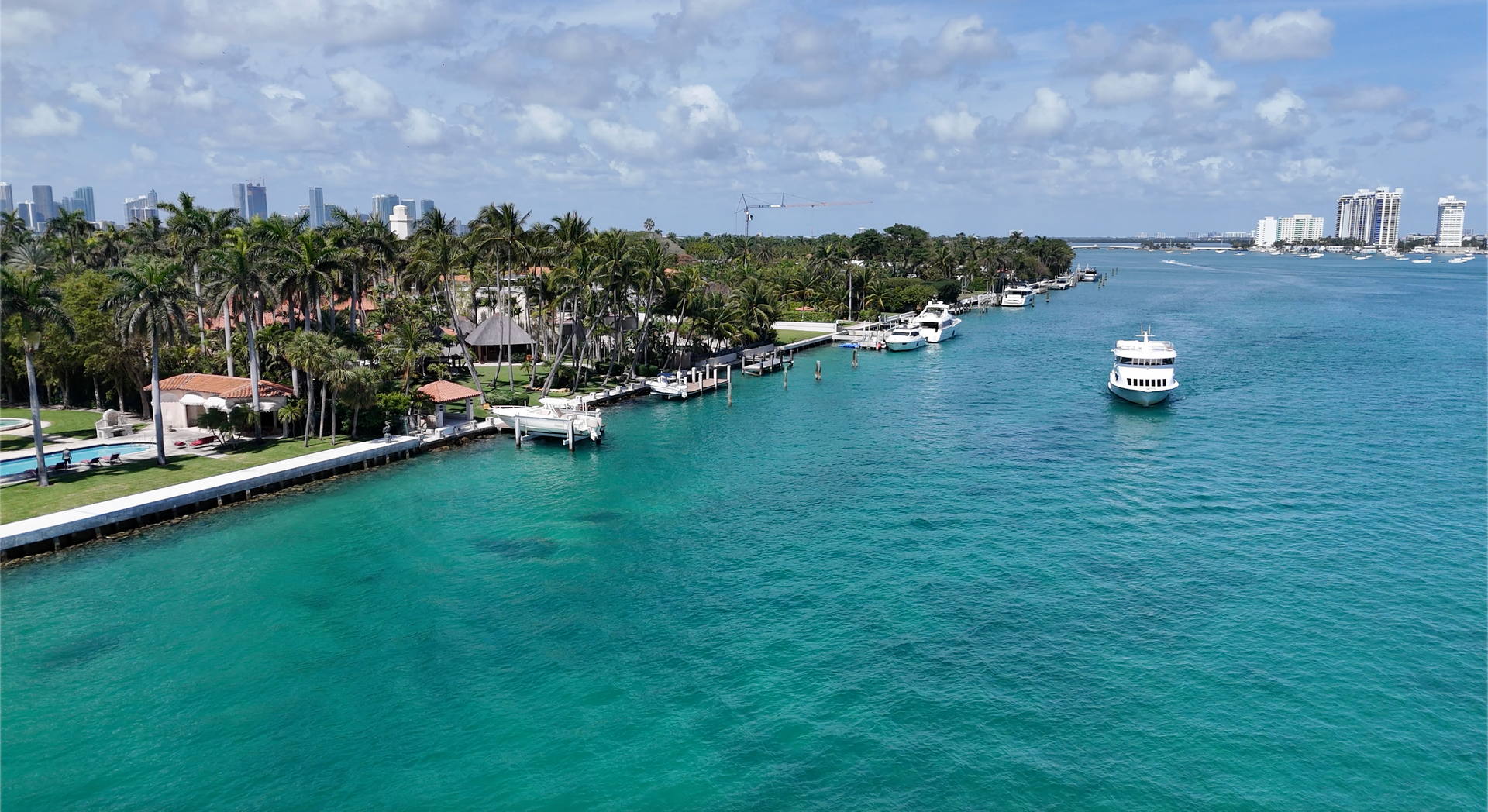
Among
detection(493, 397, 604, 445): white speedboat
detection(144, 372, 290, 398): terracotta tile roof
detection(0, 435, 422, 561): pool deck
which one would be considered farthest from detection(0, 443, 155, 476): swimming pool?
detection(493, 397, 604, 445): white speedboat

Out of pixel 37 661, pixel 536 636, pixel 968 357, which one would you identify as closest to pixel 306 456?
pixel 37 661

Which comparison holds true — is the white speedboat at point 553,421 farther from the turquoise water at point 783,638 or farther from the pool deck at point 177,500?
the pool deck at point 177,500

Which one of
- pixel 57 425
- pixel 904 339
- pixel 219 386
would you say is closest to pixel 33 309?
pixel 219 386

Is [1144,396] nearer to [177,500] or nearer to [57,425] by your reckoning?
[177,500]

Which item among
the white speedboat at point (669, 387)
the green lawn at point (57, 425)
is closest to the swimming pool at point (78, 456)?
the green lawn at point (57, 425)

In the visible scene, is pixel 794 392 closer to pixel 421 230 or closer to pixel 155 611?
pixel 421 230

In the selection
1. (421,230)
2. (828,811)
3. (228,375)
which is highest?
(421,230)

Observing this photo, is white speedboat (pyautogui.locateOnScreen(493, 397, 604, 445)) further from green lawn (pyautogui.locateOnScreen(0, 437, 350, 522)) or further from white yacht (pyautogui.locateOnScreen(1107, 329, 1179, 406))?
white yacht (pyautogui.locateOnScreen(1107, 329, 1179, 406))
